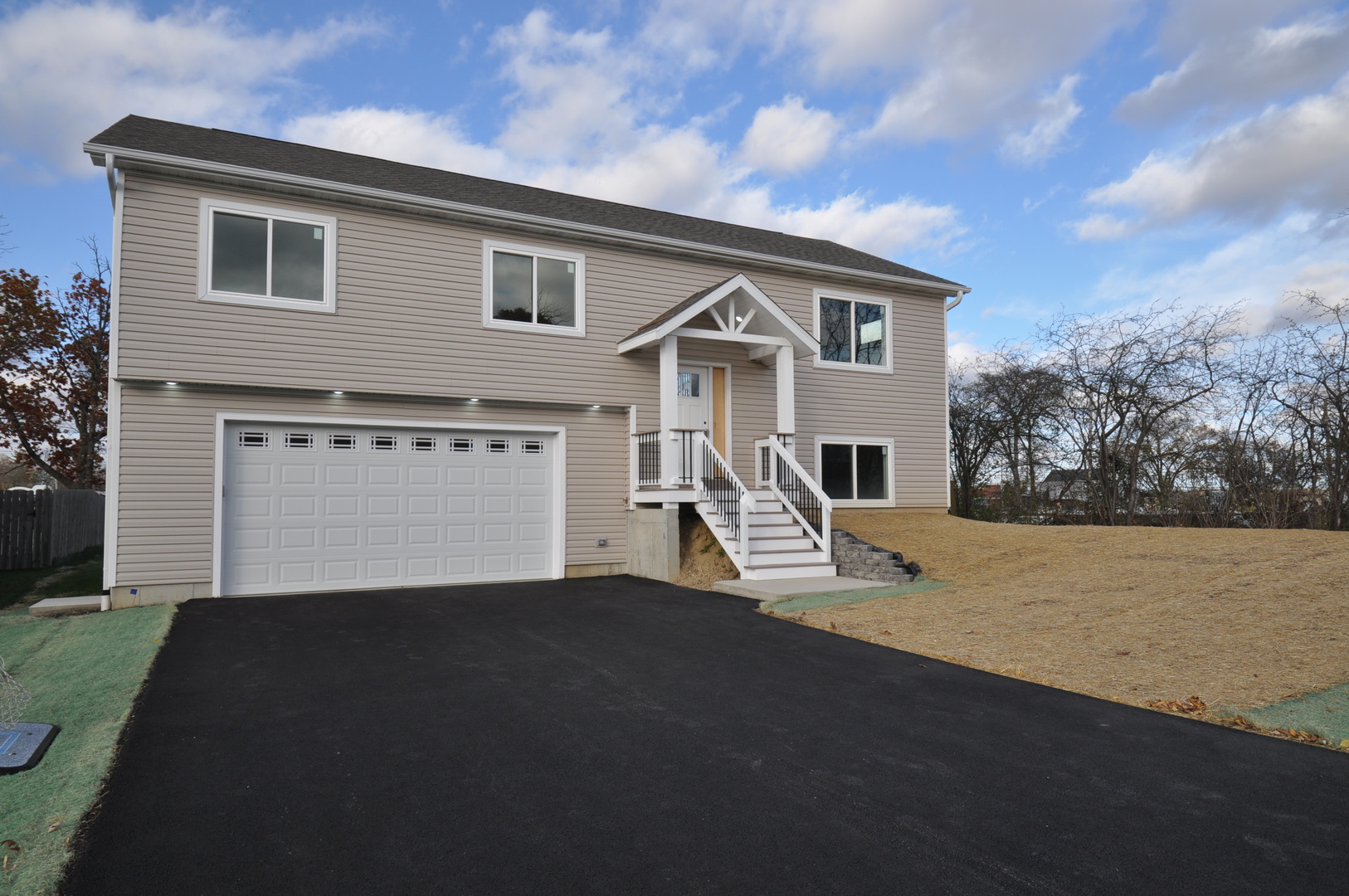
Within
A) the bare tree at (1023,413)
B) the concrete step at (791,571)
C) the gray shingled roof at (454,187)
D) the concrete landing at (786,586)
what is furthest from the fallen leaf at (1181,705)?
the bare tree at (1023,413)

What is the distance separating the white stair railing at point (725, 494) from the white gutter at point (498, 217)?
11.6 ft

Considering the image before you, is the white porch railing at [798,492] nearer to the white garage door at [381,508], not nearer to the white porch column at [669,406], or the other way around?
the white porch column at [669,406]

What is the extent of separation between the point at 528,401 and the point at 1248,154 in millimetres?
14222

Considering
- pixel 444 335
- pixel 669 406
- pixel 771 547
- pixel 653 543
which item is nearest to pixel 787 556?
pixel 771 547

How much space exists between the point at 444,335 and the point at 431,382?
29.7 inches

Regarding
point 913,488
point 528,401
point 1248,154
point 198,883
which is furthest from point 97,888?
point 1248,154

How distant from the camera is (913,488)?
14.9 m

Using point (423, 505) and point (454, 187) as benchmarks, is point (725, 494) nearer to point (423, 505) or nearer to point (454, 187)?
point (423, 505)

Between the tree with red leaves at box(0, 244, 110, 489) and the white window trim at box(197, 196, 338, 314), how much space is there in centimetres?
1234

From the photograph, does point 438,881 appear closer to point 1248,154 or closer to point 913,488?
point 913,488

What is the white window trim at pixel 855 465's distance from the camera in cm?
1378

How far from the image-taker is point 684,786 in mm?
3510

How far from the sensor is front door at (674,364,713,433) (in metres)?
12.8

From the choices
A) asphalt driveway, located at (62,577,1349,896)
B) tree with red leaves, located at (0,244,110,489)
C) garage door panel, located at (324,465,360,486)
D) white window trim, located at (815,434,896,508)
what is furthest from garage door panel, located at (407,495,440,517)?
tree with red leaves, located at (0,244,110,489)
